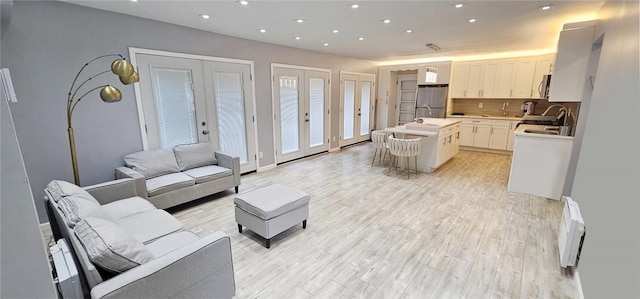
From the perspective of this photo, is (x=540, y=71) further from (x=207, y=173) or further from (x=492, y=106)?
(x=207, y=173)

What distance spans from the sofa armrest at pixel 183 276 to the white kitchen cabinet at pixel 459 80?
7.45m

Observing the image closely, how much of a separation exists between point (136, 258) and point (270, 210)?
123 cm

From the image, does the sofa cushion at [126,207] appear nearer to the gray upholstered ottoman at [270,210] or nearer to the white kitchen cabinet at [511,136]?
the gray upholstered ottoman at [270,210]

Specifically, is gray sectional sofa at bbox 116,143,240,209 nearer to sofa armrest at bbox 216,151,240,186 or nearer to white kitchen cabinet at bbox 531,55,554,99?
sofa armrest at bbox 216,151,240,186

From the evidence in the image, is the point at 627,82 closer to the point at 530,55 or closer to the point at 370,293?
the point at 370,293

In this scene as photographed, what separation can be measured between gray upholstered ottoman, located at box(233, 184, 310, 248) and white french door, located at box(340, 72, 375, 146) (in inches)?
181

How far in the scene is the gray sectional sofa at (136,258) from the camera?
1387 millimetres

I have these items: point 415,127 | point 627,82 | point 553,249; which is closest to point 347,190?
point 415,127

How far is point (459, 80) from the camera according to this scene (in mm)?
7266

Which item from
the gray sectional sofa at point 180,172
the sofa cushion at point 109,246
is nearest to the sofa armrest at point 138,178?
the gray sectional sofa at point 180,172

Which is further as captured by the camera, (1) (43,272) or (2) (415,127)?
(2) (415,127)

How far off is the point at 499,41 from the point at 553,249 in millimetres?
3982

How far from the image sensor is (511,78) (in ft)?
21.4

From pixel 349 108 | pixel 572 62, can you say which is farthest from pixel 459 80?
pixel 572 62
